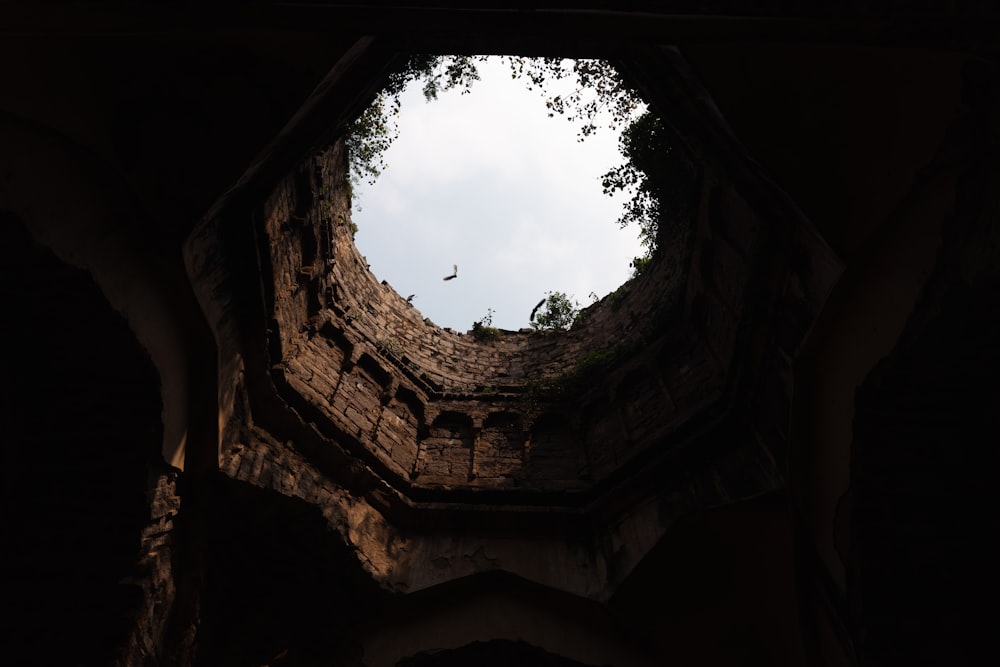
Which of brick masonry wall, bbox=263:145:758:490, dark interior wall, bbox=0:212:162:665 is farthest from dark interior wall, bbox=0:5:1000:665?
brick masonry wall, bbox=263:145:758:490

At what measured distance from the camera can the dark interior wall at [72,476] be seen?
5.45 m

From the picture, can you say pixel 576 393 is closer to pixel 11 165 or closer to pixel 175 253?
pixel 175 253

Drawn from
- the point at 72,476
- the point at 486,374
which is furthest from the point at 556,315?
the point at 72,476

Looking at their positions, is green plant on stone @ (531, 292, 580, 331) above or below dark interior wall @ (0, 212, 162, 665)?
above

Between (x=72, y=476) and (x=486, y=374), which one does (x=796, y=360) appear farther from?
(x=486, y=374)

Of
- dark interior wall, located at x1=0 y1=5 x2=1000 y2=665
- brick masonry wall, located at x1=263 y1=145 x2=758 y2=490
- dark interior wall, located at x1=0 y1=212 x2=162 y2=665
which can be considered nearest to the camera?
dark interior wall, located at x1=0 y1=5 x2=1000 y2=665

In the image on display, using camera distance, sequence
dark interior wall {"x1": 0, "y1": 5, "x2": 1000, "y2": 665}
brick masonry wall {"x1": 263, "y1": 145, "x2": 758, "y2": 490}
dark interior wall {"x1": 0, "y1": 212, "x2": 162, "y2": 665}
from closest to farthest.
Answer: dark interior wall {"x1": 0, "y1": 5, "x2": 1000, "y2": 665} → dark interior wall {"x1": 0, "y1": 212, "x2": 162, "y2": 665} → brick masonry wall {"x1": 263, "y1": 145, "x2": 758, "y2": 490}

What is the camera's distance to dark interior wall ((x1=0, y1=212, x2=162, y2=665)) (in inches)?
215

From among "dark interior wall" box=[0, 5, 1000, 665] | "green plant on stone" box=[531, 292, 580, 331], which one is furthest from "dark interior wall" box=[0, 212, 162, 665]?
"green plant on stone" box=[531, 292, 580, 331]

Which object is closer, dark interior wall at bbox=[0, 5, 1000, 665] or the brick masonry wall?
dark interior wall at bbox=[0, 5, 1000, 665]

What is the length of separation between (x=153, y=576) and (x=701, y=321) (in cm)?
731

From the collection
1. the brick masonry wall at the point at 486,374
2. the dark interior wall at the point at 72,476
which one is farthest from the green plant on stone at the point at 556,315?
the dark interior wall at the point at 72,476

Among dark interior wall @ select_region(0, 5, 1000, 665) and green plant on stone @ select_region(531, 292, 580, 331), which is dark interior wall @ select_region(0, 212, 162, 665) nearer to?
dark interior wall @ select_region(0, 5, 1000, 665)

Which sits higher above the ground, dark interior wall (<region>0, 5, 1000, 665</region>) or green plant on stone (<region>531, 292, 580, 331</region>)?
green plant on stone (<region>531, 292, 580, 331</region>)
